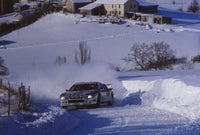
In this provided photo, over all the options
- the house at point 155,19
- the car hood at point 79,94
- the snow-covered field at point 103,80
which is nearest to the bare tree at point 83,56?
the snow-covered field at point 103,80

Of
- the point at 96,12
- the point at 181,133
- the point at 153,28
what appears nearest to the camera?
the point at 181,133

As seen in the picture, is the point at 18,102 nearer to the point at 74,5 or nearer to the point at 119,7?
the point at 119,7

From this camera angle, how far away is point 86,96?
12469 mm

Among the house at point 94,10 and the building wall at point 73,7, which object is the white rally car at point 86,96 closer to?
the house at point 94,10

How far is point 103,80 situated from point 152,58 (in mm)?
14951

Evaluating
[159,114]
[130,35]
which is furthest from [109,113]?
[130,35]

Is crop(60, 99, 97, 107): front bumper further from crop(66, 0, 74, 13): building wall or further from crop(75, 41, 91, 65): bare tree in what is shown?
crop(66, 0, 74, 13): building wall

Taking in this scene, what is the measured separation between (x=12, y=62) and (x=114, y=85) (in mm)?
19494

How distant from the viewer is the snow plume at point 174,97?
1099 centimetres

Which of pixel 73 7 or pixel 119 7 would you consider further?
pixel 73 7

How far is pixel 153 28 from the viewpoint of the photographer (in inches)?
2312

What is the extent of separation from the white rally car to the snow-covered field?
388 mm

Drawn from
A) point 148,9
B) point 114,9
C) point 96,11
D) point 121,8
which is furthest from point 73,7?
point 148,9

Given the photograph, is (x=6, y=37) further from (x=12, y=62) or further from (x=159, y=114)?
(x=159, y=114)
